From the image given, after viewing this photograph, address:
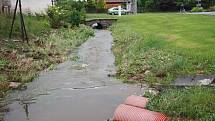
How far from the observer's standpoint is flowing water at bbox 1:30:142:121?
32.4 ft

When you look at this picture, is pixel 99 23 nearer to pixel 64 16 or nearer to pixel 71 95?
pixel 64 16

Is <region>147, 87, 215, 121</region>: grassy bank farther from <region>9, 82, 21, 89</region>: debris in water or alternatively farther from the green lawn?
<region>9, 82, 21, 89</region>: debris in water

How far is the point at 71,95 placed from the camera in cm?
1165

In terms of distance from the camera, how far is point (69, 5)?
41.0 meters

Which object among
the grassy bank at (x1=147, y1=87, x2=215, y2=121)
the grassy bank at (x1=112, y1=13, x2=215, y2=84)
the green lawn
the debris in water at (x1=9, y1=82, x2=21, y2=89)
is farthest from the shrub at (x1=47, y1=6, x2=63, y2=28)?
the grassy bank at (x1=147, y1=87, x2=215, y2=121)

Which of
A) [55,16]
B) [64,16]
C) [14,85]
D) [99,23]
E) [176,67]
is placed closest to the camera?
[14,85]

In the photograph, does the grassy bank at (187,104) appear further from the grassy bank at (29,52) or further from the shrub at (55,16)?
the shrub at (55,16)

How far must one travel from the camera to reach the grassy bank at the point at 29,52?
14289 mm

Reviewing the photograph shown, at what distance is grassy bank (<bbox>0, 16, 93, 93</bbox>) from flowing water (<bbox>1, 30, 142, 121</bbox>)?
59cm

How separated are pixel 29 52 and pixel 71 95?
6.99m

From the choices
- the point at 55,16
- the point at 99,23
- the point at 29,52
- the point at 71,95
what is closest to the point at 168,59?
the point at 71,95

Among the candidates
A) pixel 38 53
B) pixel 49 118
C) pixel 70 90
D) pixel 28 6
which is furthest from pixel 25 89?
pixel 28 6

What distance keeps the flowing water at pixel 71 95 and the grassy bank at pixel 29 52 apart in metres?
0.59

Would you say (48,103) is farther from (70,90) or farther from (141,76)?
(141,76)
